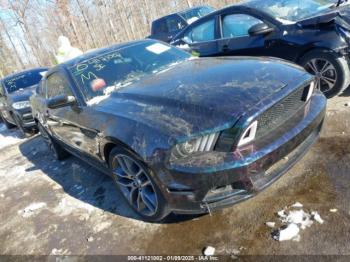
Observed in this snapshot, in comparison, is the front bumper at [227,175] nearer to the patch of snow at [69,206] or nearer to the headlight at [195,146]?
the headlight at [195,146]

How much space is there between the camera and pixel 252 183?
102 inches

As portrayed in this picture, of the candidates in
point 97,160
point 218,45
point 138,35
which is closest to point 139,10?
point 138,35

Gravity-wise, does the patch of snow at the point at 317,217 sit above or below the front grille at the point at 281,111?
below

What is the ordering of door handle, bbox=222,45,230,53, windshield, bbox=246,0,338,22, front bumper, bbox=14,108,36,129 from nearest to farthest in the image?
1. windshield, bbox=246,0,338,22
2. door handle, bbox=222,45,230,53
3. front bumper, bbox=14,108,36,129

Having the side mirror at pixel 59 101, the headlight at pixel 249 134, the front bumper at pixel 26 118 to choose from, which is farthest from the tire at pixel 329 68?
the front bumper at pixel 26 118

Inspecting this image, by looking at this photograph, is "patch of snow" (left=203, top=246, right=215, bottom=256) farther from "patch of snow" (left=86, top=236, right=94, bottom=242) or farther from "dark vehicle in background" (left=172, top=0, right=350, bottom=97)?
"dark vehicle in background" (left=172, top=0, right=350, bottom=97)

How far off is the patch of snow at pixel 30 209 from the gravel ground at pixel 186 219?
12mm

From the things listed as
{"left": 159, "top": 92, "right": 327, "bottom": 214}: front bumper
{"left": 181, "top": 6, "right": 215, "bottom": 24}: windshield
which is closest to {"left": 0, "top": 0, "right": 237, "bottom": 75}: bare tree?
{"left": 181, "top": 6, "right": 215, "bottom": 24}: windshield

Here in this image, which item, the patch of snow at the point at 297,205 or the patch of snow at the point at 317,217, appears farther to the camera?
the patch of snow at the point at 297,205

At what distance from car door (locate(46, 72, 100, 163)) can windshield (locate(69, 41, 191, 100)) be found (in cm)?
19

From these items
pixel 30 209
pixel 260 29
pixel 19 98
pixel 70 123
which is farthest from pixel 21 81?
pixel 260 29

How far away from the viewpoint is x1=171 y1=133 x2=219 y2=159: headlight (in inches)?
102

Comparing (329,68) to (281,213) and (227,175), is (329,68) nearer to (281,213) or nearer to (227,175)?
(281,213)

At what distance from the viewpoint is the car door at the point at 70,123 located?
12.0 ft
